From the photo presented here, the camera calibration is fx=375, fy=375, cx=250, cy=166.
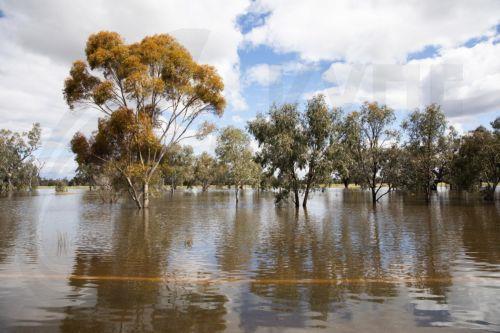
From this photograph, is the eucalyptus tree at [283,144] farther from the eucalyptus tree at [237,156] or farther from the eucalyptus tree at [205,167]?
the eucalyptus tree at [205,167]

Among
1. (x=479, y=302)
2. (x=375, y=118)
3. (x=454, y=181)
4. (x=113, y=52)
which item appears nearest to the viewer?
(x=479, y=302)

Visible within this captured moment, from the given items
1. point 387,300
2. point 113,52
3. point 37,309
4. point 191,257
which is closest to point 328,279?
point 387,300

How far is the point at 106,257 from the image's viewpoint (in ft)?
54.7

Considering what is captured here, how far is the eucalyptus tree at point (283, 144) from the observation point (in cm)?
4691

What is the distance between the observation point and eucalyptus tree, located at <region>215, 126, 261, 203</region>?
70.8 meters

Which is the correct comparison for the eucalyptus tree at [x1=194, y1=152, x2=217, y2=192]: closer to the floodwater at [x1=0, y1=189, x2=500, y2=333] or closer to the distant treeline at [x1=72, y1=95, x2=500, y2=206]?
the distant treeline at [x1=72, y1=95, x2=500, y2=206]

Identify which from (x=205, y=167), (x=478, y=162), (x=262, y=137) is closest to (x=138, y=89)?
(x=262, y=137)

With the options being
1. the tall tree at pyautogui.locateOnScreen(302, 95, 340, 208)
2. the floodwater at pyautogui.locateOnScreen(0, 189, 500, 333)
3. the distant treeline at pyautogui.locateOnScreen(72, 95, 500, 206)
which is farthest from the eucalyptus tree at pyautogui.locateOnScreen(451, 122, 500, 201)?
the floodwater at pyautogui.locateOnScreen(0, 189, 500, 333)

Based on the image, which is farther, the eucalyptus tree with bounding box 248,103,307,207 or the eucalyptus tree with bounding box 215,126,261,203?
the eucalyptus tree with bounding box 215,126,261,203

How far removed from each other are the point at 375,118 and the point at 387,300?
183 ft

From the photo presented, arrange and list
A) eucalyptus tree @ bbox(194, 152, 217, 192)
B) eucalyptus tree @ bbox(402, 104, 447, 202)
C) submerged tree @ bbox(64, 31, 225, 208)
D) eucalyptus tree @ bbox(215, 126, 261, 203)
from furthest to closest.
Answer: eucalyptus tree @ bbox(194, 152, 217, 192), eucalyptus tree @ bbox(215, 126, 261, 203), eucalyptus tree @ bbox(402, 104, 447, 202), submerged tree @ bbox(64, 31, 225, 208)

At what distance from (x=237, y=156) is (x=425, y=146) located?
3340 cm

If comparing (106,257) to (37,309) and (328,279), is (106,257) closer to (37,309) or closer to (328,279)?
(37,309)

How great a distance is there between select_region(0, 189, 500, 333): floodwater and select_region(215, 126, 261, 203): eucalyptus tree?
4754cm
